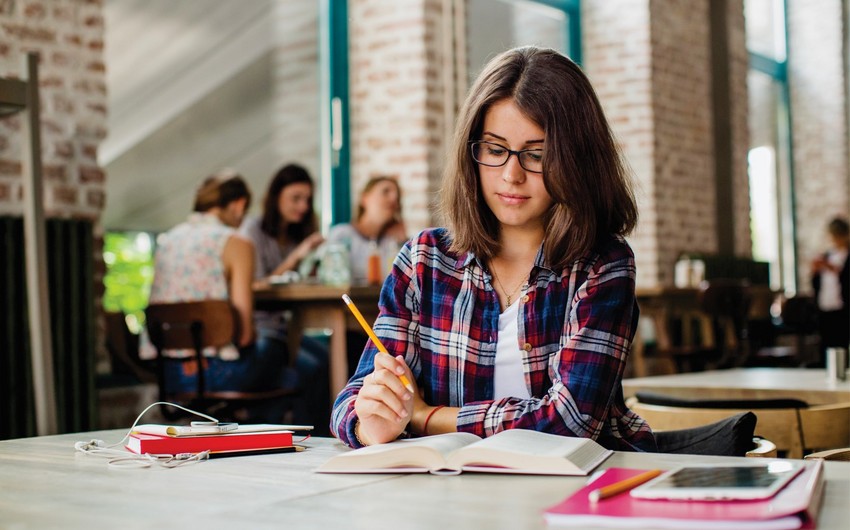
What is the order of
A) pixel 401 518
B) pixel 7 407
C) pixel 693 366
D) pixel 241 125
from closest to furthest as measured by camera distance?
pixel 401 518, pixel 7 407, pixel 241 125, pixel 693 366

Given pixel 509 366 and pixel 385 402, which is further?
pixel 509 366

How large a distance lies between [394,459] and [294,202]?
378cm

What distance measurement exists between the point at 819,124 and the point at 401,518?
10240 mm

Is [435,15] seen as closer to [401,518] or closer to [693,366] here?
[693,366]

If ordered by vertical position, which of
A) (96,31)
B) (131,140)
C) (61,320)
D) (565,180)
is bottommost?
(61,320)

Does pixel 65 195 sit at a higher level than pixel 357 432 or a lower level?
higher

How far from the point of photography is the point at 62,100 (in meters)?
4.01

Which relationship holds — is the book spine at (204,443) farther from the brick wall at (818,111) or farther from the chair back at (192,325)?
the brick wall at (818,111)

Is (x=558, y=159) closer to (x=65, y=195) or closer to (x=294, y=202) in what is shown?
(x=65, y=195)

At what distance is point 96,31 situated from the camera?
4164mm

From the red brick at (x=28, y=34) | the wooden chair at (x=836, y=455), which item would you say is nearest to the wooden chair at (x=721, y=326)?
the red brick at (x=28, y=34)

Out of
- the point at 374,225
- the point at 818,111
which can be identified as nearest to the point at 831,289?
the point at 818,111

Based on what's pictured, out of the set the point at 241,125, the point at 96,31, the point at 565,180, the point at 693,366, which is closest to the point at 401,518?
the point at 565,180

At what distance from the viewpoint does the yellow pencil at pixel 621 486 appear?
3.10ft
